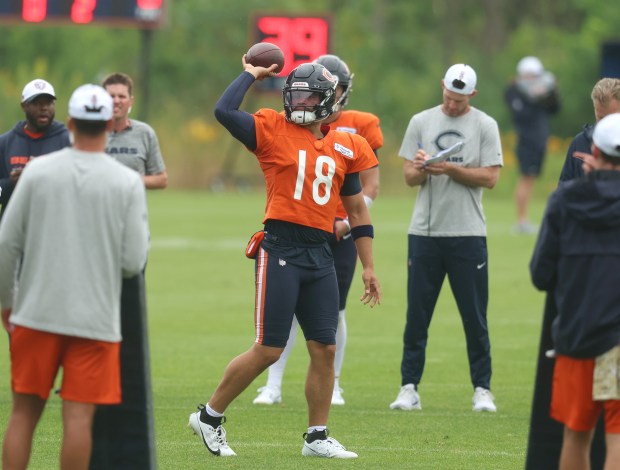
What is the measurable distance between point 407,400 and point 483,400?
0.52 m

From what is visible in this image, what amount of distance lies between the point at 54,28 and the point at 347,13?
9976mm

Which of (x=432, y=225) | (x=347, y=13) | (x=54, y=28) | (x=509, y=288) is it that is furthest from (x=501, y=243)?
(x=347, y=13)

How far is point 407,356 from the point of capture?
995 centimetres

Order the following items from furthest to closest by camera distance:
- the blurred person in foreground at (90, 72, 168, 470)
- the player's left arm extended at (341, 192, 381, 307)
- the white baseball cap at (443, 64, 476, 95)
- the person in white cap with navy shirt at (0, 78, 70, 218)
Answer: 1. the white baseball cap at (443, 64, 476, 95)
2. the person in white cap with navy shirt at (0, 78, 70, 218)
3. the player's left arm extended at (341, 192, 381, 307)
4. the blurred person in foreground at (90, 72, 168, 470)

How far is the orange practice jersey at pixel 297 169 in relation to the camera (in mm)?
7887

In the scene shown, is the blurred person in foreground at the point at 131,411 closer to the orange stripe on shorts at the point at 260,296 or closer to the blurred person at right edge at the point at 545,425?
the orange stripe on shorts at the point at 260,296

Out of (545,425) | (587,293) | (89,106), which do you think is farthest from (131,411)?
(587,293)

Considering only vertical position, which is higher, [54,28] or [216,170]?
[54,28]

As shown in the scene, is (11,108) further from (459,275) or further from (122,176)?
(122,176)

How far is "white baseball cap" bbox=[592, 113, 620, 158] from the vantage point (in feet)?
19.7

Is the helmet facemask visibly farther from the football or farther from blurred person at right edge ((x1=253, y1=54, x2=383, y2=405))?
blurred person at right edge ((x1=253, y1=54, x2=383, y2=405))

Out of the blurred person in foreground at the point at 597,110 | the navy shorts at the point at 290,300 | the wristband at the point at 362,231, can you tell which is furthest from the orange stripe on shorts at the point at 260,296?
the blurred person in foreground at the point at 597,110

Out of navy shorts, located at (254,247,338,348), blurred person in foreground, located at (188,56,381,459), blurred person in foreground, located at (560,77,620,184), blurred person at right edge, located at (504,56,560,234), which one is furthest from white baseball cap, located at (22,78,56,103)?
blurred person at right edge, located at (504,56,560,234)

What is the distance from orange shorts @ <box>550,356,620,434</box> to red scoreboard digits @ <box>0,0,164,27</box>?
74.9ft
